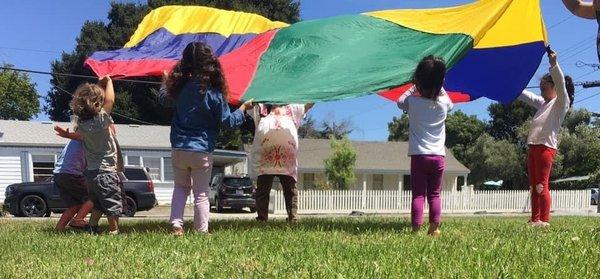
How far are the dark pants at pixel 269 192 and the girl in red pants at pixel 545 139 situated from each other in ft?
8.93

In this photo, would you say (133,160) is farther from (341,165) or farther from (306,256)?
(306,256)

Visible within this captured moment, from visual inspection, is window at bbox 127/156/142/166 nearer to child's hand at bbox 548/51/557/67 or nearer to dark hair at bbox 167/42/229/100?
dark hair at bbox 167/42/229/100

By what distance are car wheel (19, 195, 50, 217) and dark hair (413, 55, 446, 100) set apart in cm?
1472

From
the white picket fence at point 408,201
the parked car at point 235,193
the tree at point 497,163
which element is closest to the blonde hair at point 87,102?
the parked car at point 235,193

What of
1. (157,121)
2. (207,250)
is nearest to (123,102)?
(157,121)

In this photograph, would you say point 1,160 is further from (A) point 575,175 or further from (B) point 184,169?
(A) point 575,175

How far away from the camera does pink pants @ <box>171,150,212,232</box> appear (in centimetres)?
526

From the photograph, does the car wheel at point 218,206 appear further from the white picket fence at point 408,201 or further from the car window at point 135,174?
the car window at point 135,174

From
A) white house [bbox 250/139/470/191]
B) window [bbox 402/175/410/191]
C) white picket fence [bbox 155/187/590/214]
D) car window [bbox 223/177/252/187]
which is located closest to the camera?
car window [bbox 223/177/252/187]

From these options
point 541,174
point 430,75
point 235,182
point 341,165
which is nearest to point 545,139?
point 541,174

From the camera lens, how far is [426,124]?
540cm

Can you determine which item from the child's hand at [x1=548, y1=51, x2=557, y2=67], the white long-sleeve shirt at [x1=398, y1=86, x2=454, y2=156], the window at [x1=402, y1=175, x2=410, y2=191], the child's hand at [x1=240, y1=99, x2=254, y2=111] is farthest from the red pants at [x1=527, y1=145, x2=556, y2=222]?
the window at [x1=402, y1=175, x2=410, y2=191]

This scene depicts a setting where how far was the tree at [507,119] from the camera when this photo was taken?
164ft

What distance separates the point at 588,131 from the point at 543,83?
40.8 meters
